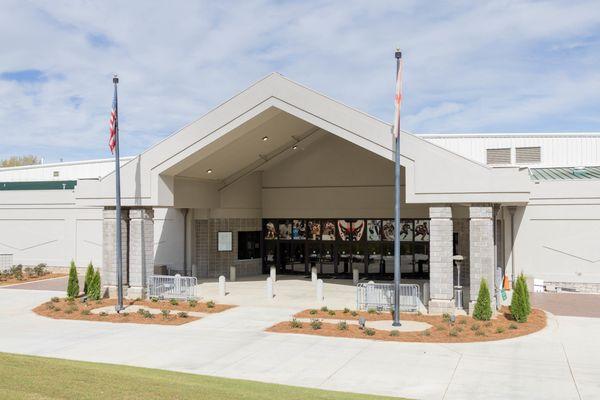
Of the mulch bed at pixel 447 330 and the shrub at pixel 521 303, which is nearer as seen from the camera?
the mulch bed at pixel 447 330

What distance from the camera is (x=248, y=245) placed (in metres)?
36.8

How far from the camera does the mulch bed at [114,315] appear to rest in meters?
22.1

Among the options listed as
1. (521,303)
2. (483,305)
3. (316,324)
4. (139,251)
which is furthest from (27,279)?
(521,303)

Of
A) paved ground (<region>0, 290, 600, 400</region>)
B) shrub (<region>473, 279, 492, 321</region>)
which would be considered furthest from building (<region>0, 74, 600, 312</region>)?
paved ground (<region>0, 290, 600, 400</region>)

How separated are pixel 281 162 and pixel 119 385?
83.1 ft

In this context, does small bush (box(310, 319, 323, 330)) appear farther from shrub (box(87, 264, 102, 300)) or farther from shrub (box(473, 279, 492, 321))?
shrub (box(87, 264, 102, 300))

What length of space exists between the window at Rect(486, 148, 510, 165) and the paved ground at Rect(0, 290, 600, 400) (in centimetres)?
1911

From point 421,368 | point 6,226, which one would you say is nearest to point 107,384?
point 421,368

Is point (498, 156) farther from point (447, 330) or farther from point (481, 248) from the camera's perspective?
point (447, 330)

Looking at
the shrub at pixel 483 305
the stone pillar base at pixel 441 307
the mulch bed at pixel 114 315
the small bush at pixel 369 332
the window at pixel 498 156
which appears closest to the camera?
the small bush at pixel 369 332

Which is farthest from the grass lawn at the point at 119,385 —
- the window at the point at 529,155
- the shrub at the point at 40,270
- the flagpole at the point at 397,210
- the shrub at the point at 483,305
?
the window at the point at 529,155

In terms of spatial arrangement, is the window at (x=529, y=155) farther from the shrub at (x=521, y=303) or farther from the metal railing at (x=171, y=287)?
the metal railing at (x=171, y=287)

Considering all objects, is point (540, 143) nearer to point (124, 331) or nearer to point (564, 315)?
point (564, 315)

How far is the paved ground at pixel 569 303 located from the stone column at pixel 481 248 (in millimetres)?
3694
